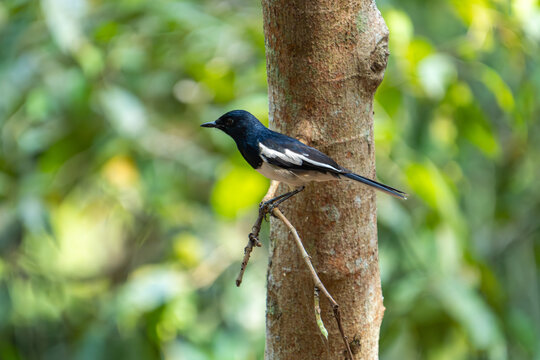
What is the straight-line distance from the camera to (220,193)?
7.51ft

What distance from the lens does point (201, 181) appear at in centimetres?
379

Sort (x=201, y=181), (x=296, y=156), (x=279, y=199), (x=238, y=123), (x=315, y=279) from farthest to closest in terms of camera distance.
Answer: (x=201, y=181) → (x=238, y=123) → (x=279, y=199) → (x=296, y=156) → (x=315, y=279)

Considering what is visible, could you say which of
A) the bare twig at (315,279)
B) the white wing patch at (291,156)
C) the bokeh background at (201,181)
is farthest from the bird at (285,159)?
the bokeh background at (201,181)

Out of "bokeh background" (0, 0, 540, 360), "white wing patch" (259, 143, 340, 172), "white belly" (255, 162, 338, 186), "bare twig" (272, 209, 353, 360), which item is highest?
"white wing patch" (259, 143, 340, 172)

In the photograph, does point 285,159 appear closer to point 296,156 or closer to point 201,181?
point 296,156

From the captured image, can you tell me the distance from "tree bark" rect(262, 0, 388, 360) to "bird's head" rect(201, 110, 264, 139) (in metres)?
0.18

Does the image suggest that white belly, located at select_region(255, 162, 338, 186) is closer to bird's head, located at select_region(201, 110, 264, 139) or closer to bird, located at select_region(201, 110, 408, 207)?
bird, located at select_region(201, 110, 408, 207)

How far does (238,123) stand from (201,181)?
7.00 ft

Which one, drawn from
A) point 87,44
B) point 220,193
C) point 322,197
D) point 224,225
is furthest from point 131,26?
point 322,197

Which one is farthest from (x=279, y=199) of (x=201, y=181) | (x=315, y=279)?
(x=201, y=181)

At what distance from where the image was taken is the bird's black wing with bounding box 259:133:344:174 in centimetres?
137

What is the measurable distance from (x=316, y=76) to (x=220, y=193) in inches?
38.4

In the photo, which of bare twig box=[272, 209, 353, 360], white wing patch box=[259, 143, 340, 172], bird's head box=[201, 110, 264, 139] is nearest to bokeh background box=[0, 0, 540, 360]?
bird's head box=[201, 110, 264, 139]

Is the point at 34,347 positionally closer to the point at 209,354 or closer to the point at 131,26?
the point at 209,354
